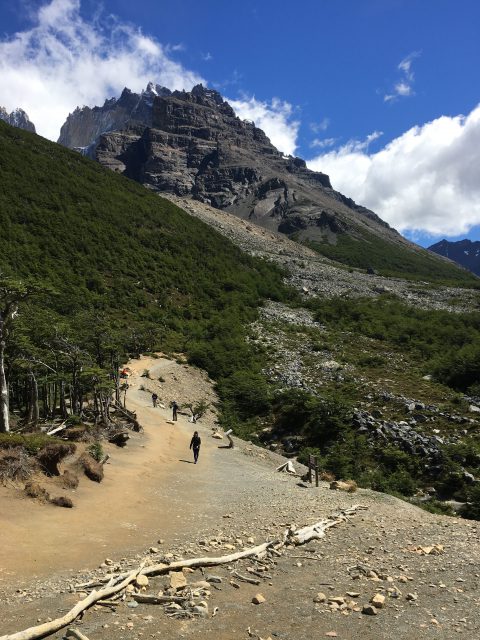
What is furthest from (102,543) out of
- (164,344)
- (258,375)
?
(164,344)

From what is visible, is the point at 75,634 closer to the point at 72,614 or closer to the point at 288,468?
the point at 72,614

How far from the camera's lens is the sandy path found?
28.0ft

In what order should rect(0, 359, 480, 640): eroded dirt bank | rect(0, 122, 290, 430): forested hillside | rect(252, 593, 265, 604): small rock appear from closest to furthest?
rect(0, 359, 480, 640): eroded dirt bank < rect(252, 593, 265, 604): small rock < rect(0, 122, 290, 430): forested hillside

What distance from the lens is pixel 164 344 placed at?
4762 cm

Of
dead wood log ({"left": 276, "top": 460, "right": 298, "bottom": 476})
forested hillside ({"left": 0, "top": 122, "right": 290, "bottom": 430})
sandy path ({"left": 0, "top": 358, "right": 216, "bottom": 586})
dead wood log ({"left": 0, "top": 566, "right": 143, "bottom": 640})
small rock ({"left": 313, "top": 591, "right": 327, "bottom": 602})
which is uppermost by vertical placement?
forested hillside ({"left": 0, "top": 122, "right": 290, "bottom": 430})

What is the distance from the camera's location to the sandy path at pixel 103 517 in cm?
855

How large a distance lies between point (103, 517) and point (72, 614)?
5.32 meters

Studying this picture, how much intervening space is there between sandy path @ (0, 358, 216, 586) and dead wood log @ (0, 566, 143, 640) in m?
1.31

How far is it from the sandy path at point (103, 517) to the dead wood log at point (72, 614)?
1312 mm

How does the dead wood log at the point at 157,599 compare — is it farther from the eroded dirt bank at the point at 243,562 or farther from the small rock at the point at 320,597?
the small rock at the point at 320,597

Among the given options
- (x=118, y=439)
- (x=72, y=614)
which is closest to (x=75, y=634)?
(x=72, y=614)

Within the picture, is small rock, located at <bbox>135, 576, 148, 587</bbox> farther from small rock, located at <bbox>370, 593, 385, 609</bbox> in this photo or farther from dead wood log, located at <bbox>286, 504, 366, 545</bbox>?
dead wood log, located at <bbox>286, 504, 366, 545</bbox>

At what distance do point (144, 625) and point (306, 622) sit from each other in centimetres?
242

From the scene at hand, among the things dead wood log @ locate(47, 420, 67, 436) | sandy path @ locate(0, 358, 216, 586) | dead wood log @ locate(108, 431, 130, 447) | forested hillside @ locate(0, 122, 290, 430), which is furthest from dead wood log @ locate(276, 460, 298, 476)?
forested hillside @ locate(0, 122, 290, 430)
